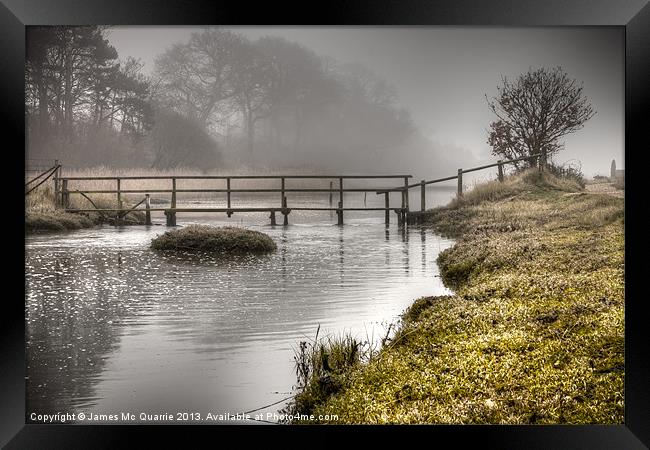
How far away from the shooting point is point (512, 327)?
21.1ft

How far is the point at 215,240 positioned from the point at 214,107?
1.44 meters

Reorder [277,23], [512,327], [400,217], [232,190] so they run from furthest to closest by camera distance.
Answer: [400,217]
[232,190]
[512,327]
[277,23]

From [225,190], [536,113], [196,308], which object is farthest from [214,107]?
[536,113]

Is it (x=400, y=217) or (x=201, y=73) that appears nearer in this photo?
(x=201, y=73)

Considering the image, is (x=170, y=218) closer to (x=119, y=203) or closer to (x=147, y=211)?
(x=147, y=211)

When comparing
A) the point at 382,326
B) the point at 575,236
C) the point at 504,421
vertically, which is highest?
the point at 575,236

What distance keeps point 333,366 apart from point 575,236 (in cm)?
268

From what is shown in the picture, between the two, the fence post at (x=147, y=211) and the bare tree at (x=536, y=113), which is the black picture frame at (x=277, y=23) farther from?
the fence post at (x=147, y=211)

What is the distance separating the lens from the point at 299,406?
20.4ft

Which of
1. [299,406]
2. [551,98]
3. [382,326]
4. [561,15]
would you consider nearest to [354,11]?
[561,15]

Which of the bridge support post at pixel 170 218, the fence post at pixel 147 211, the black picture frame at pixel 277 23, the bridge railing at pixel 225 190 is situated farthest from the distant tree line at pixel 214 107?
the black picture frame at pixel 277 23

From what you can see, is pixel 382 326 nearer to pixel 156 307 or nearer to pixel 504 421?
pixel 504 421

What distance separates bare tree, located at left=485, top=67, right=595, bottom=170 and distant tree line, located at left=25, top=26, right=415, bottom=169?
933 millimetres

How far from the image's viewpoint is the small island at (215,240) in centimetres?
754
